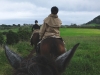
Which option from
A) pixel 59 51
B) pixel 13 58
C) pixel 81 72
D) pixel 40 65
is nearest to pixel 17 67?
pixel 13 58

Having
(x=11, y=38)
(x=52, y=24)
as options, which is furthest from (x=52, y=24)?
(x=11, y=38)

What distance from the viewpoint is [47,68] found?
7.36 ft

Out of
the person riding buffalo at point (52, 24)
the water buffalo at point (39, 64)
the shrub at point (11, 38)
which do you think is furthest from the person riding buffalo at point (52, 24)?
the shrub at point (11, 38)

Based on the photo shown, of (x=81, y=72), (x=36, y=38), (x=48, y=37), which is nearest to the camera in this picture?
(x=48, y=37)

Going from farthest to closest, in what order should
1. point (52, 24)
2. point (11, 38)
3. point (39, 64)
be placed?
point (11, 38) < point (52, 24) < point (39, 64)

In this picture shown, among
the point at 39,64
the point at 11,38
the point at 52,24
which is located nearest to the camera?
the point at 39,64

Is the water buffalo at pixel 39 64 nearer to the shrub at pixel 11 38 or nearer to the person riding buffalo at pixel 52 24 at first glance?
the person riding buffalo at pixel 52 24

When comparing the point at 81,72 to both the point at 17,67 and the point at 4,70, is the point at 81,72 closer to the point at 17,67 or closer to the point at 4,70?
the point at 4,70

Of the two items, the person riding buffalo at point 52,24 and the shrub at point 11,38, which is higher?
the person riding buffalo at point 52,24

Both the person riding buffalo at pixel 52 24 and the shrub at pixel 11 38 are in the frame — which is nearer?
the person riding buffalo at pixel 52 24

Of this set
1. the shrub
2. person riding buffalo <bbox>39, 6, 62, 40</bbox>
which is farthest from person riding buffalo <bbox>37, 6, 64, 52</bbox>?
the shrub

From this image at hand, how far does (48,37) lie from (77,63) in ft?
13.9

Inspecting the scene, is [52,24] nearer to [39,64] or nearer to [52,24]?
[52,24]

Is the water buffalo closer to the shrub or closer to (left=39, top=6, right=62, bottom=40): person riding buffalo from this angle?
(left=39, top=6, right=62, bottom=40): person riding buffalo
